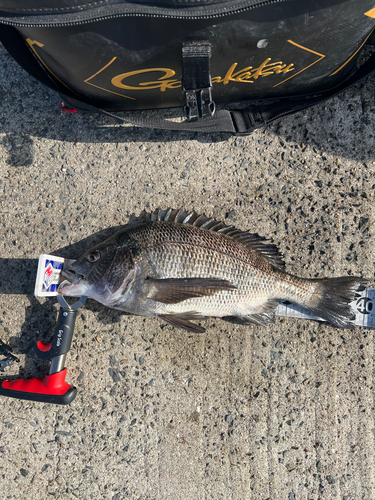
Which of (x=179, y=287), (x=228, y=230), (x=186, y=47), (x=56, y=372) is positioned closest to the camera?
(x=186, y=47)

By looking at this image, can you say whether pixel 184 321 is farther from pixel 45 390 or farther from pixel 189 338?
pixel 45 390

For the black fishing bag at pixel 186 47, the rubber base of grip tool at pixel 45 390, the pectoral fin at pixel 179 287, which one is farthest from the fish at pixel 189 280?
the black fishing bag at pixel 186 47

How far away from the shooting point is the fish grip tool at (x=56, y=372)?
2.33m

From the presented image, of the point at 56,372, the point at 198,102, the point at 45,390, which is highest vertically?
the point at 198,102

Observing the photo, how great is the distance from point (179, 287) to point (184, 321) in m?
0.27

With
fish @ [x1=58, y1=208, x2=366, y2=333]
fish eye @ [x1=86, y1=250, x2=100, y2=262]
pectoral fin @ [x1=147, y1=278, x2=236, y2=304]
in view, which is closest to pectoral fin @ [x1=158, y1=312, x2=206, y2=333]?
fish @ [x1=58, y1=208, x2=366, y2=333]

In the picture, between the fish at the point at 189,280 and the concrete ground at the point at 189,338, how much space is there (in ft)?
0.95

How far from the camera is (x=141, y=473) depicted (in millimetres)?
2561

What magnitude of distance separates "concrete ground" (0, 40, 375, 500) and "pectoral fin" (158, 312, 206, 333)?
406 mm

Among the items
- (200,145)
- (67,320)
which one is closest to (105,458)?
(67,320)

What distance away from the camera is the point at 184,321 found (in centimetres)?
223

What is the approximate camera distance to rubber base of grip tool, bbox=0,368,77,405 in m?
2.33

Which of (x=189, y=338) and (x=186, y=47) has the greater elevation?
(x=186, y=47)

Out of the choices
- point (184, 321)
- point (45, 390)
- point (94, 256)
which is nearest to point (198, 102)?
point (94, 256)
